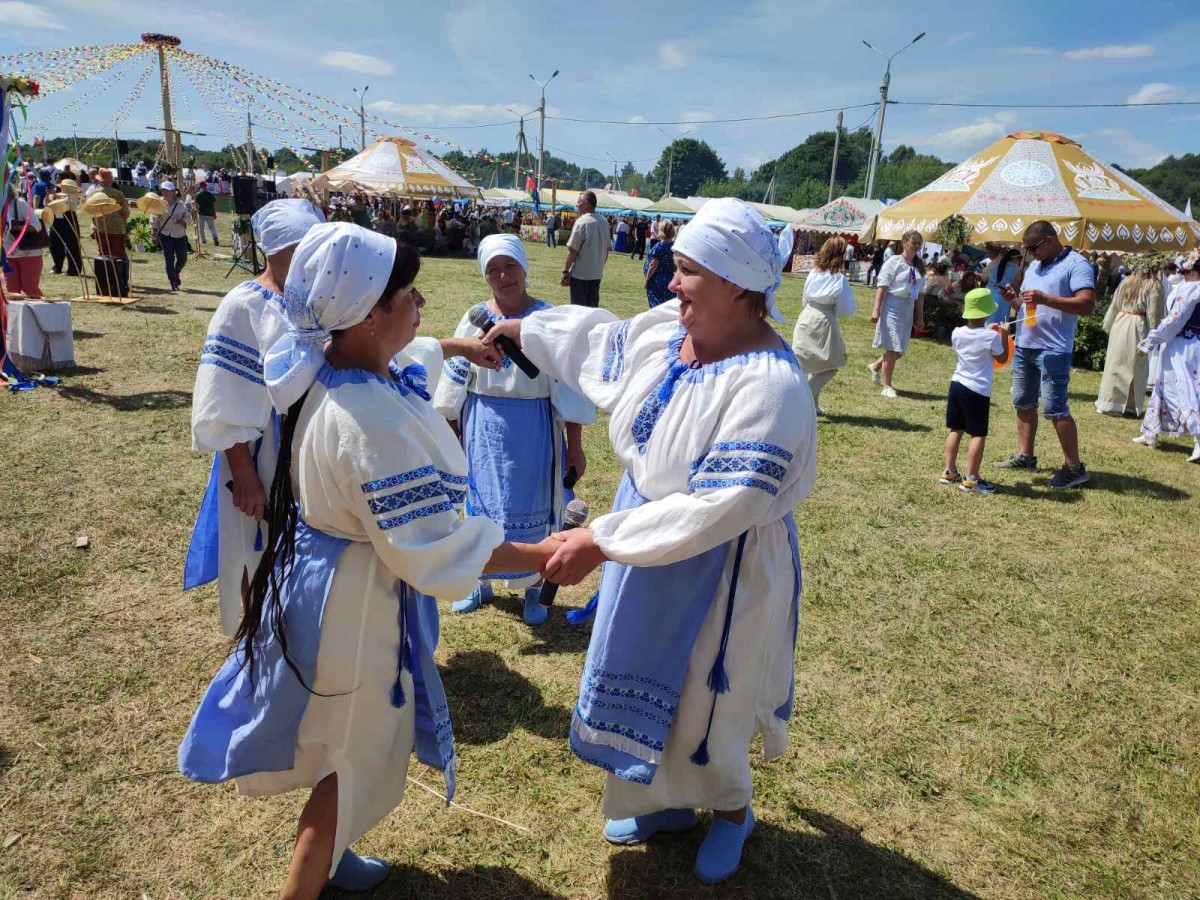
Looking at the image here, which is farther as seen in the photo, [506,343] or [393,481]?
[506,343]

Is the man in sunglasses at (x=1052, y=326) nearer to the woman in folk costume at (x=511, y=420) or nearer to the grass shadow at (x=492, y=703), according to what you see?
the woman in folk costume at (x=511, y=420)

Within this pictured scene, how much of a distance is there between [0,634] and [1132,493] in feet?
26.9

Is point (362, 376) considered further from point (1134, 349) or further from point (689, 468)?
point (1134, 349)

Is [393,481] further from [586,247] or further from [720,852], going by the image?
[586,247]

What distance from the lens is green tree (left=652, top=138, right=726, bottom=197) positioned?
117 m

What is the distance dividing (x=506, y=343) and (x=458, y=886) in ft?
6.69

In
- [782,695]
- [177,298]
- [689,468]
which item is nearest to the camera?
[689,468]

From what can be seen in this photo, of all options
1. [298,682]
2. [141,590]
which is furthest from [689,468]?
[141,590]

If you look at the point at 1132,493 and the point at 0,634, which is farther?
the point at 1132,493

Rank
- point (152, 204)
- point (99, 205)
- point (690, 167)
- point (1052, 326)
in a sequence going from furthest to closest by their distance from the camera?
1. point (690, 167)
2. point (152, 204)
3. point (99, 205)
4. point (1052, 326)

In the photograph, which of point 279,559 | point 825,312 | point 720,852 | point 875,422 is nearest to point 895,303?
point 875,422

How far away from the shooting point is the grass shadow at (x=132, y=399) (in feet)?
24.0

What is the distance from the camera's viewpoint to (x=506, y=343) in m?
3.28

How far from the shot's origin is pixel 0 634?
3.67 metres
